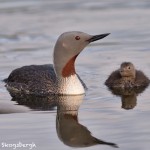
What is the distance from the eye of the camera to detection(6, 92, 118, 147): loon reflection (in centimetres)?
1012

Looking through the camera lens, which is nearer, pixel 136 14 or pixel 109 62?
pixel 109 62

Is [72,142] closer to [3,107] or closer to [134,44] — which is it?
[3,107]

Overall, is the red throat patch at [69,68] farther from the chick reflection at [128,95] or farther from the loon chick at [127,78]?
the loon chick at [127,78]

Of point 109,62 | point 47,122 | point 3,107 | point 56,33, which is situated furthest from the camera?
point 56,33

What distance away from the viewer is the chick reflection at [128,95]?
39.9 ft

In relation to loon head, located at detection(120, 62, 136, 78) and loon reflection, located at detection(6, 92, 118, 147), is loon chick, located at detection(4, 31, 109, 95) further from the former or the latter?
loon head, located at detection(120, 62, 136, 78)

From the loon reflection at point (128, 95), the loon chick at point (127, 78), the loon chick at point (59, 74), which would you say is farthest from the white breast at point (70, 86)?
the loon chick at point (127, 78)

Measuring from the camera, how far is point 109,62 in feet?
48.6

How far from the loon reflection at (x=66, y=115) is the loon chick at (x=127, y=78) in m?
0.99

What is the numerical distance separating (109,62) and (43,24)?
13.0 ft

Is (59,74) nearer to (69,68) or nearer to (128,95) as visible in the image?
(69,68)

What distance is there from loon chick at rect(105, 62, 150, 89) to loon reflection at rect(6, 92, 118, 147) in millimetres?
986

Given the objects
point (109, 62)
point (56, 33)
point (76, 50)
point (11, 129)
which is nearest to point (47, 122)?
point (11, 129)

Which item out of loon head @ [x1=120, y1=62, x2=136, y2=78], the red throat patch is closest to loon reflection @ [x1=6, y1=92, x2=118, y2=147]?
the red throat patch
